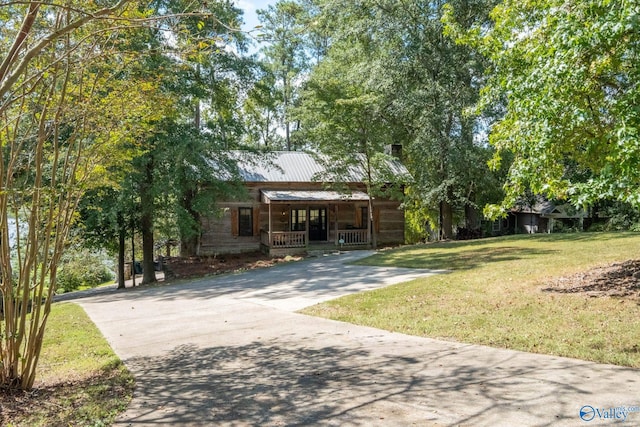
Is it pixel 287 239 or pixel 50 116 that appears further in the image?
pixel 287 239

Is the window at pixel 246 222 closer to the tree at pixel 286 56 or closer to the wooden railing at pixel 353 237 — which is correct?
the wooden railing at pixel 353 237

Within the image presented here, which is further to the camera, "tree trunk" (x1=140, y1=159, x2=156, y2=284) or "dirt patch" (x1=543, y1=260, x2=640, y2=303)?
"tree trunk" (x1=140, y1=159, x2=156, y2=284)

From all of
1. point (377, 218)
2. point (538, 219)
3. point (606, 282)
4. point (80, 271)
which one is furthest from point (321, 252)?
point (538, 219)

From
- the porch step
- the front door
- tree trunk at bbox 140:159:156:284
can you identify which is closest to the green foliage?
tree trunk at bbox 140:159:156:284

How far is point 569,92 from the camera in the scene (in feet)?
21.7

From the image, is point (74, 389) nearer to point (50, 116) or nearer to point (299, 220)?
point (50, 116)

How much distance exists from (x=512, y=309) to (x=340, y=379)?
14.0ft

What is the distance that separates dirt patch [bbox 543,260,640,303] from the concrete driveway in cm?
373

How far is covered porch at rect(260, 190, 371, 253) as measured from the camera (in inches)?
882

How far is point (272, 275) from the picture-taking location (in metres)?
15.3

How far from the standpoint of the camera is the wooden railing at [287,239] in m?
22.3

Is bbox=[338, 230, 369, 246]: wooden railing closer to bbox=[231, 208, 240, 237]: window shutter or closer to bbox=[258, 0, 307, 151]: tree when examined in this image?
bbox=[231, 208, 240, 237]: window shutter

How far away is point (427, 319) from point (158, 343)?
14.2 ft

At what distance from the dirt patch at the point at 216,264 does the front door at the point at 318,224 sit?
10.5 feet
